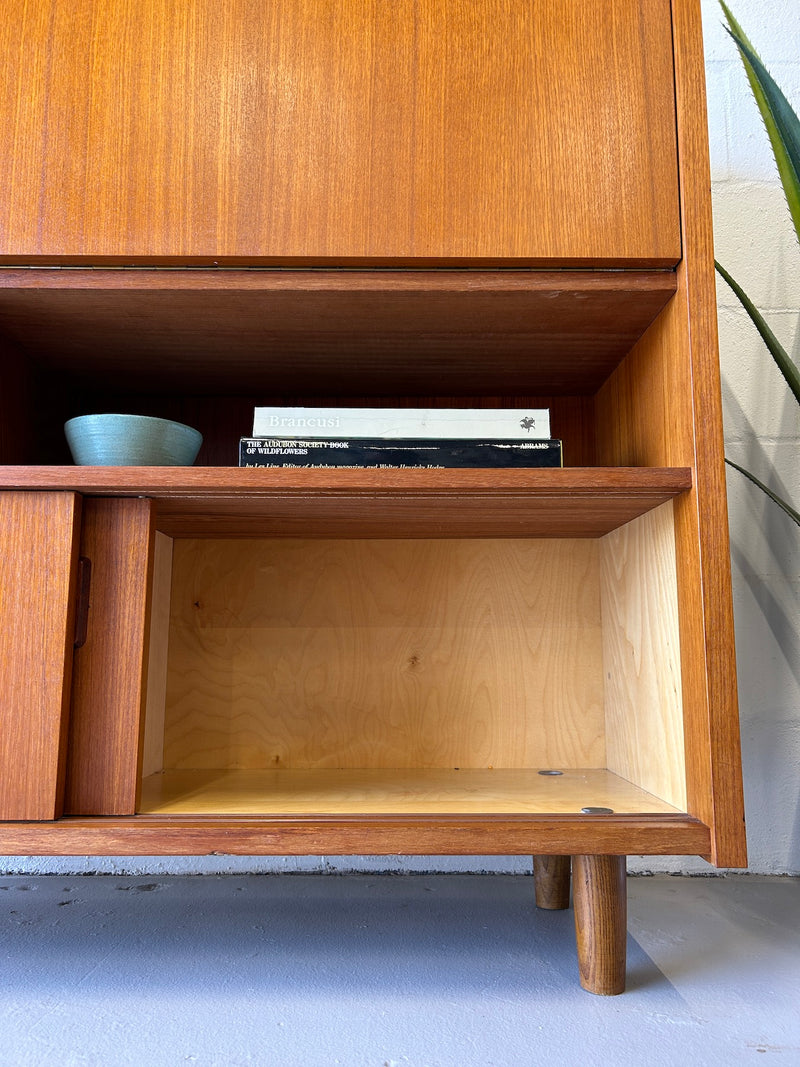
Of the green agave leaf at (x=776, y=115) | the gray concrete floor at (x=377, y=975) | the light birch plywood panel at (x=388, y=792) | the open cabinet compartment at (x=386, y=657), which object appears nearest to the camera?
the gray concrete floor at (x=377, y=975)

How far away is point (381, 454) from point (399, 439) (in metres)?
0.02

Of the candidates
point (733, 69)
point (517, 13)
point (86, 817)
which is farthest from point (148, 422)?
point (733, 69)

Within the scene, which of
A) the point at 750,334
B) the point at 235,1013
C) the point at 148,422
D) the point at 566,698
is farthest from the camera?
the point at 750,334

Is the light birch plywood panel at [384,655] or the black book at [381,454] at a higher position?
the black book at [381,454]

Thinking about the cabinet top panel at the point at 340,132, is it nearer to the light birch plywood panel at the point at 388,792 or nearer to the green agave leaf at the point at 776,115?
the green agave leaf at the point at 776,115

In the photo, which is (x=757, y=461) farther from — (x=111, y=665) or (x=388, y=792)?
(x=111, y=665)

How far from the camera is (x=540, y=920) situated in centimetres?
79

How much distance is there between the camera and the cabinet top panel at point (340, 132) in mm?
656

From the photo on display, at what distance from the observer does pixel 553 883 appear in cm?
82

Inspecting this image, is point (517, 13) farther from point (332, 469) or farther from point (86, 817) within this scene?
point (86, 817)

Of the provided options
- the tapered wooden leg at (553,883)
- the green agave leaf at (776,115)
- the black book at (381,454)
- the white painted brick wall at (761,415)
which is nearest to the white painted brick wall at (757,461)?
the white painted brick wall at (761,415)

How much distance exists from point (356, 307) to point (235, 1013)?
1.96 feet

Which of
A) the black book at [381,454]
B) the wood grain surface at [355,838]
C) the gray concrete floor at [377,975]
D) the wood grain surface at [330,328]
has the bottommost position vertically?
the gray concrete floor at [377,975]

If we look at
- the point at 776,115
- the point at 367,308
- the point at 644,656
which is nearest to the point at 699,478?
the point at 644,656
